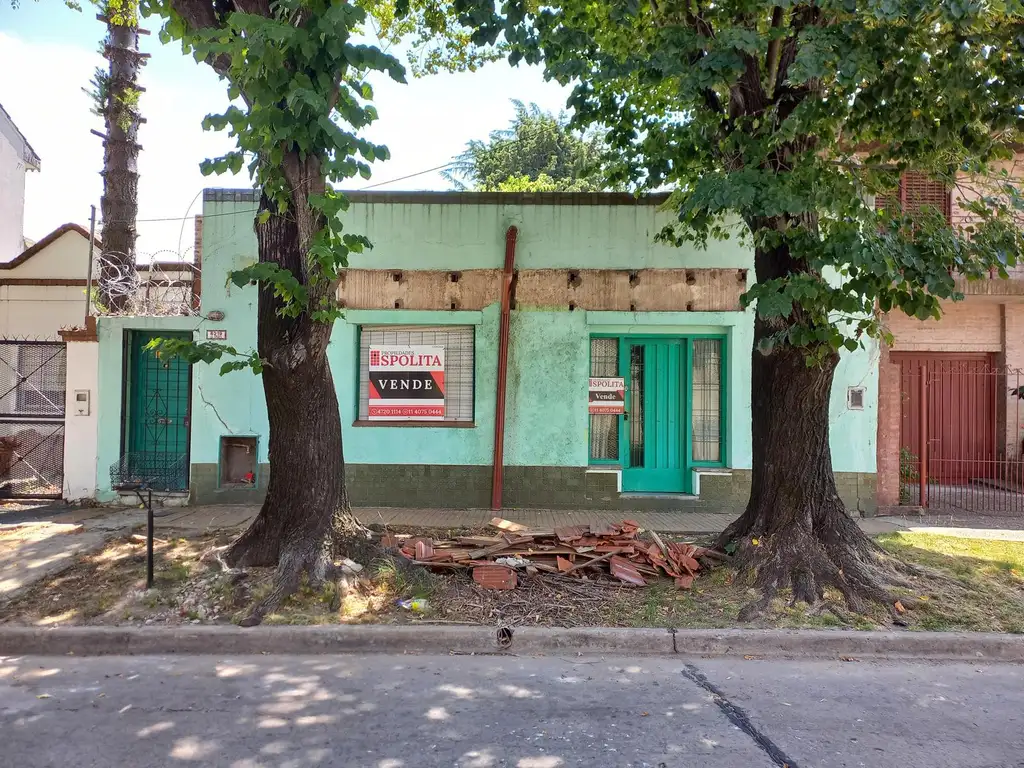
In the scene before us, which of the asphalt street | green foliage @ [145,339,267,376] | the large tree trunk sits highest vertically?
green foliage @ [145,339,267,376]

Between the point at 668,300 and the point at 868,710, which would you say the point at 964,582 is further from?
the point at 668,300

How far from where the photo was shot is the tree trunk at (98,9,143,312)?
1216cm

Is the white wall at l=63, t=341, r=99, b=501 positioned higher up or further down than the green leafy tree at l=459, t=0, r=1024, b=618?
further down

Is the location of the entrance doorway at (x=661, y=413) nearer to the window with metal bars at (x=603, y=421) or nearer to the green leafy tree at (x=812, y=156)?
the window with metal bars at (x=603, y=421)

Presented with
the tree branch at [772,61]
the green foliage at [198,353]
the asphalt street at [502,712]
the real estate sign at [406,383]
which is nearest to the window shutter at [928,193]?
the tree branch at [772,61]

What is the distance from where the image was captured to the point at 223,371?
18.9ft

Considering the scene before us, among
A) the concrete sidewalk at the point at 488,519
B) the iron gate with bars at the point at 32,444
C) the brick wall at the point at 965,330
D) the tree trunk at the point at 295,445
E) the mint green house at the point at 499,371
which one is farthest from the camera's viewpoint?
the brick wall at the point at 965,330

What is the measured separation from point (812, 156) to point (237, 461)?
855 centimetres

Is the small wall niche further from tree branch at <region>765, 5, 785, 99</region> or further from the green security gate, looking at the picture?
tree branch at <region>765, 5, 785, 99</region>

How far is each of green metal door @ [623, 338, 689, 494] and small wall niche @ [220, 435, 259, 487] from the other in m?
5.52

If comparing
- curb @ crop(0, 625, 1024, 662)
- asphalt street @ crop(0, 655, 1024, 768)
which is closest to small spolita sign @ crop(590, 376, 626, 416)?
curb @ crop(0, 625, 1024, 662)

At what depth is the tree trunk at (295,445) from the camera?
243 inches

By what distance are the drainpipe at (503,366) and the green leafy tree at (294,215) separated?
350 cm

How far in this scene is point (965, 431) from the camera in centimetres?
1276
